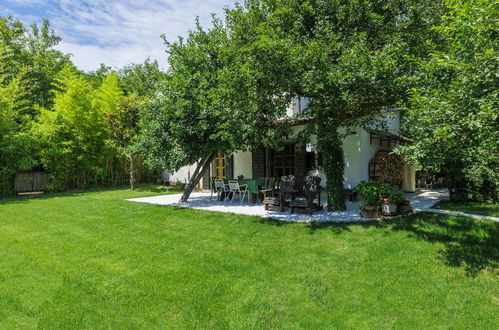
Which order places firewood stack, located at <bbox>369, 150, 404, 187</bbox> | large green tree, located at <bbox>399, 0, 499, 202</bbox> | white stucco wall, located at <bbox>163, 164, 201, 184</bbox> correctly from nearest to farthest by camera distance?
large green tree, located at <bbox>399, 0, 499, 202</bbox>, firewood stack, located at <bbox>369, 150, 404, 187</bbox>, white stucco wall, located at <bbox>163, 164, 201, 184</bbox>

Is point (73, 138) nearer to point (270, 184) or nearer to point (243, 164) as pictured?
point (243, 164)

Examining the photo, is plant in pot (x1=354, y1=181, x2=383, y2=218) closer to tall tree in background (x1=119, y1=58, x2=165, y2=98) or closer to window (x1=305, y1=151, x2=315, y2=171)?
window (x1=305, y1=151, x2=315, y2=171)

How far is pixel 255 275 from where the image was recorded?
12.0 ft

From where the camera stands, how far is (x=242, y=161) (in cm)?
1228

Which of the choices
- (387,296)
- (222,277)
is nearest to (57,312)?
(222,277)

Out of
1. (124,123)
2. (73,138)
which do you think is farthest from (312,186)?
(73,138)

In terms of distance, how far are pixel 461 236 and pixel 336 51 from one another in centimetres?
413

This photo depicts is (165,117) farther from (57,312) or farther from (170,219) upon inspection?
(57,312)

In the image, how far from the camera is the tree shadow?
3965 mm

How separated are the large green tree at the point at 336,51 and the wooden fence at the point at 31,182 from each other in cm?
1255

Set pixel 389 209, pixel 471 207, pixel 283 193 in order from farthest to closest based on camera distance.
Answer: pixel 283 193, pixel 471 207, pixel 389 209

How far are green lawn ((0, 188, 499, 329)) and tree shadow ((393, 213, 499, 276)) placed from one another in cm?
2

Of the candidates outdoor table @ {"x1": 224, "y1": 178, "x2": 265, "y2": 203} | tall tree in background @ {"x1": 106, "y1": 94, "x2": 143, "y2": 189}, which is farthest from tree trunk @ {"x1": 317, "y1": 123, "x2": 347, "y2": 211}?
tall tree in background @ {"x1": 106, "y1": 94, "x2": 143, "y2": 189}

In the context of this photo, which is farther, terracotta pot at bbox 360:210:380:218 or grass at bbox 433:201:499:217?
grass at bbox 433:201:499:217
